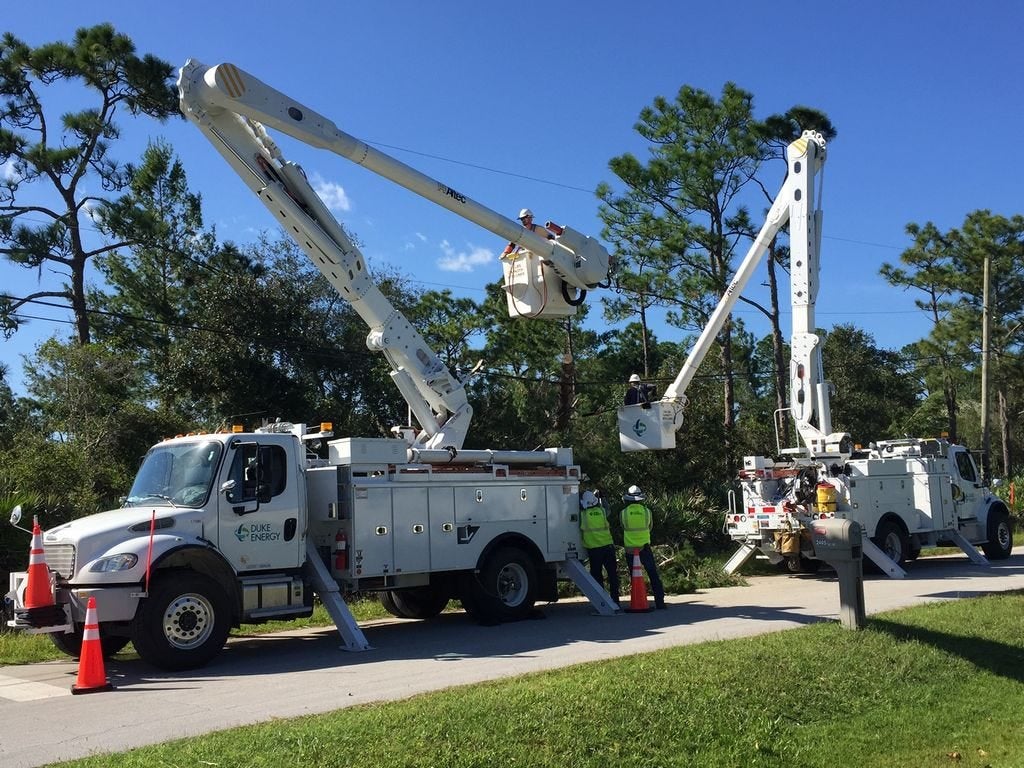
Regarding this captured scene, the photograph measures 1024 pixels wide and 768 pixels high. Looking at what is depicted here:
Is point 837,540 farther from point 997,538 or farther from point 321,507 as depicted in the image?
point 997,538

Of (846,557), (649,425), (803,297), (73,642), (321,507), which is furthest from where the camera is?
(803,297)

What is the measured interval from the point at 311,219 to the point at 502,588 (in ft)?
18.8

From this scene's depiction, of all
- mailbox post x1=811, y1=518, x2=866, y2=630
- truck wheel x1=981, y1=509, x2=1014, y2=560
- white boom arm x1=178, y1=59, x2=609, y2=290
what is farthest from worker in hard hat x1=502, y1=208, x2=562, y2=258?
truck wheel x1=981, y1=509, x2=1014, y2=560

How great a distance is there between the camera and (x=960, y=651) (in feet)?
32.4

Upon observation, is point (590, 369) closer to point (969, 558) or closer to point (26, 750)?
point (969, 558)

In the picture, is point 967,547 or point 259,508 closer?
point 259,508

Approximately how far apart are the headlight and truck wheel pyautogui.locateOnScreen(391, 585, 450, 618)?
5.39m

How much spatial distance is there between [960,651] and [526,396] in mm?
24801

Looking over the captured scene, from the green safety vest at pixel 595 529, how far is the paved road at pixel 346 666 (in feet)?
3.43

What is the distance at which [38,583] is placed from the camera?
10.0m

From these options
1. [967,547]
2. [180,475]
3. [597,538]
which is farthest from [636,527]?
[967,547]

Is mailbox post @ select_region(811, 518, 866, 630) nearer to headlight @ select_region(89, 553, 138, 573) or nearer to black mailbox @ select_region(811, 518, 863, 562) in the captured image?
black mailbox @ select_region(811, 518, 863, 562)

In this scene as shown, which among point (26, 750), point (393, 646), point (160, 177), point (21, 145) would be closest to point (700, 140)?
point (160, 177)

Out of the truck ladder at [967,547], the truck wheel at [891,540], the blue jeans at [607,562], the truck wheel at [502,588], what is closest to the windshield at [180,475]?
the truck wheel at [502,588]
